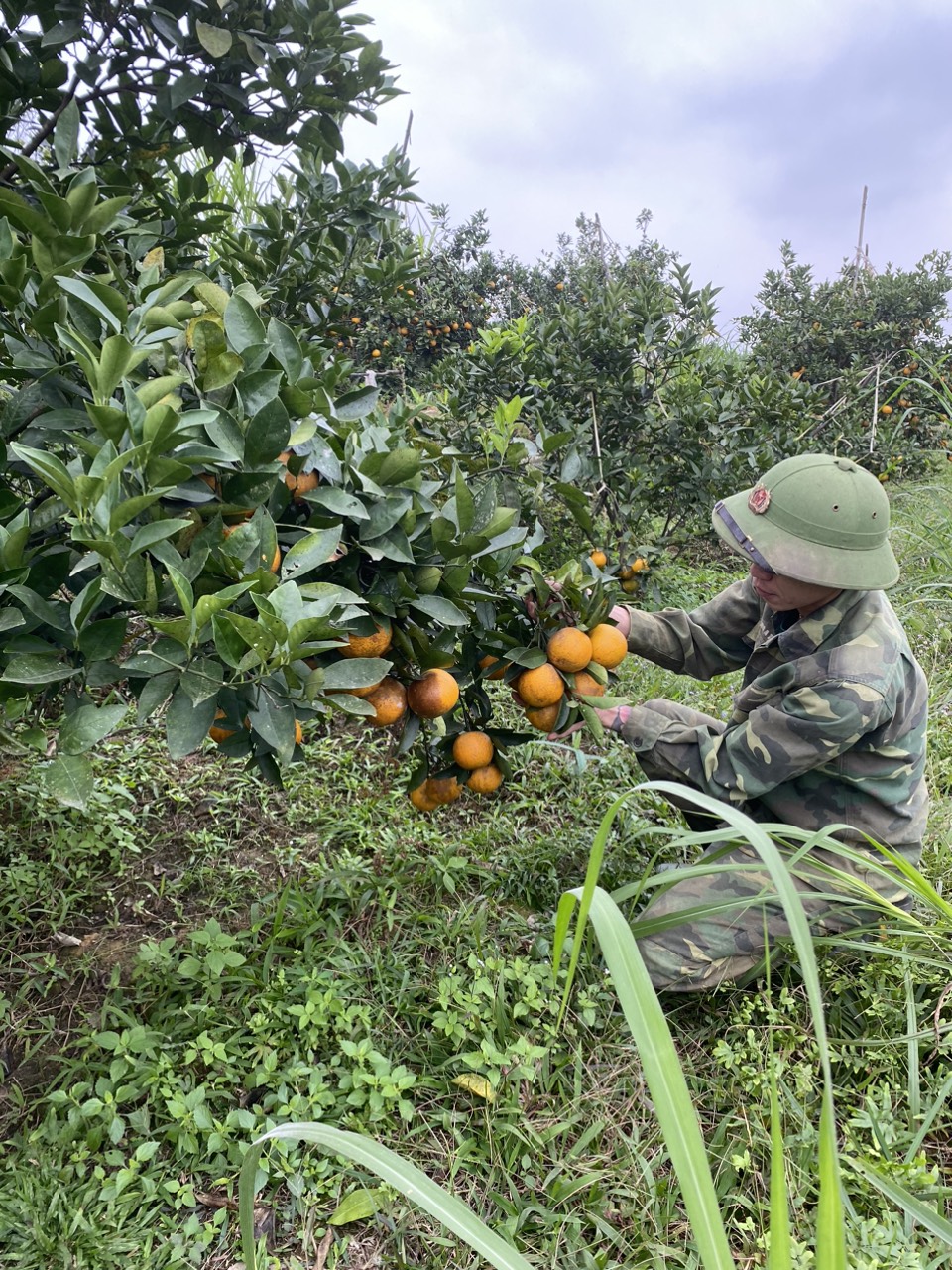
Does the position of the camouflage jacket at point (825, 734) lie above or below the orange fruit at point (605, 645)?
below

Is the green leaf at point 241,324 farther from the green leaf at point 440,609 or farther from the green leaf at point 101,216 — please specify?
the green leaf at point 440,609

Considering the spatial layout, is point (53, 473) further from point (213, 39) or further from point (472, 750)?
point (213, 39)

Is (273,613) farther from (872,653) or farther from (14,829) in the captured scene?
(14,829)

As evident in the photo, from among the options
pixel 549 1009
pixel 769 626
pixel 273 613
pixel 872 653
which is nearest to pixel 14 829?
pixel 549 1009

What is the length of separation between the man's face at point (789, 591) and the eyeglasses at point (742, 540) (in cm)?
2

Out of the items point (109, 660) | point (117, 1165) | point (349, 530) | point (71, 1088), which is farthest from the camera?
point (71, 1088)

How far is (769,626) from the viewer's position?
2143mm

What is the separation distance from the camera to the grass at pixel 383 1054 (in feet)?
4.87

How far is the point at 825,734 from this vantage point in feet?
5.74

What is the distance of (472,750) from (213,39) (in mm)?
1494

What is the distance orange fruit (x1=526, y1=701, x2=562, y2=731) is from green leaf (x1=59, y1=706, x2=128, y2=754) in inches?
31.6

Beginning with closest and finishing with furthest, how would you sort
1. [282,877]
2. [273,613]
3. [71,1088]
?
[273,613] → [71,1088] → [282,877]

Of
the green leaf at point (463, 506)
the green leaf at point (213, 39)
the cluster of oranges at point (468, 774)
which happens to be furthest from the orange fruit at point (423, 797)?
the green leaf at point (213, 39)

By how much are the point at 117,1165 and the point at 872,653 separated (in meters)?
1.87
